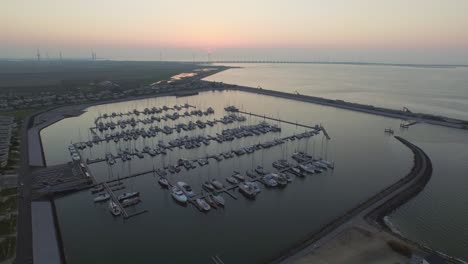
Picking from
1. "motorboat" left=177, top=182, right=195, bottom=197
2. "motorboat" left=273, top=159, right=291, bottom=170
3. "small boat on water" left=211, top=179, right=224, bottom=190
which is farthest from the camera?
"motorboat" left=273, top=159, right=291, bottom=170

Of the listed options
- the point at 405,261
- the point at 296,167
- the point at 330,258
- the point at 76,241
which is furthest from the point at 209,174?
the point at 405,261

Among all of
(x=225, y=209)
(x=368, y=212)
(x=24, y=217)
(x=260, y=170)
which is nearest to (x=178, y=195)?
(x=225, y=209)

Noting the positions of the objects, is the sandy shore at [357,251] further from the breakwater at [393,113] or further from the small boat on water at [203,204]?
the breakwater at [393,113]

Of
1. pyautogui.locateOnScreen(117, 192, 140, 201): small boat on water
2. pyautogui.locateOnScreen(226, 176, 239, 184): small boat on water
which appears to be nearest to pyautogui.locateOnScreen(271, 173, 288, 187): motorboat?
pyautogui.locateOnScreen(226, 176, 239, 184): small boat on water

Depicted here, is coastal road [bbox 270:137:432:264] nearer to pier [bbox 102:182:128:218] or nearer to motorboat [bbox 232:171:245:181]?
motorboat [bbox 232:171:245:181]

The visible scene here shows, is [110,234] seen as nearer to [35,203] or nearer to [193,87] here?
[35,203]
